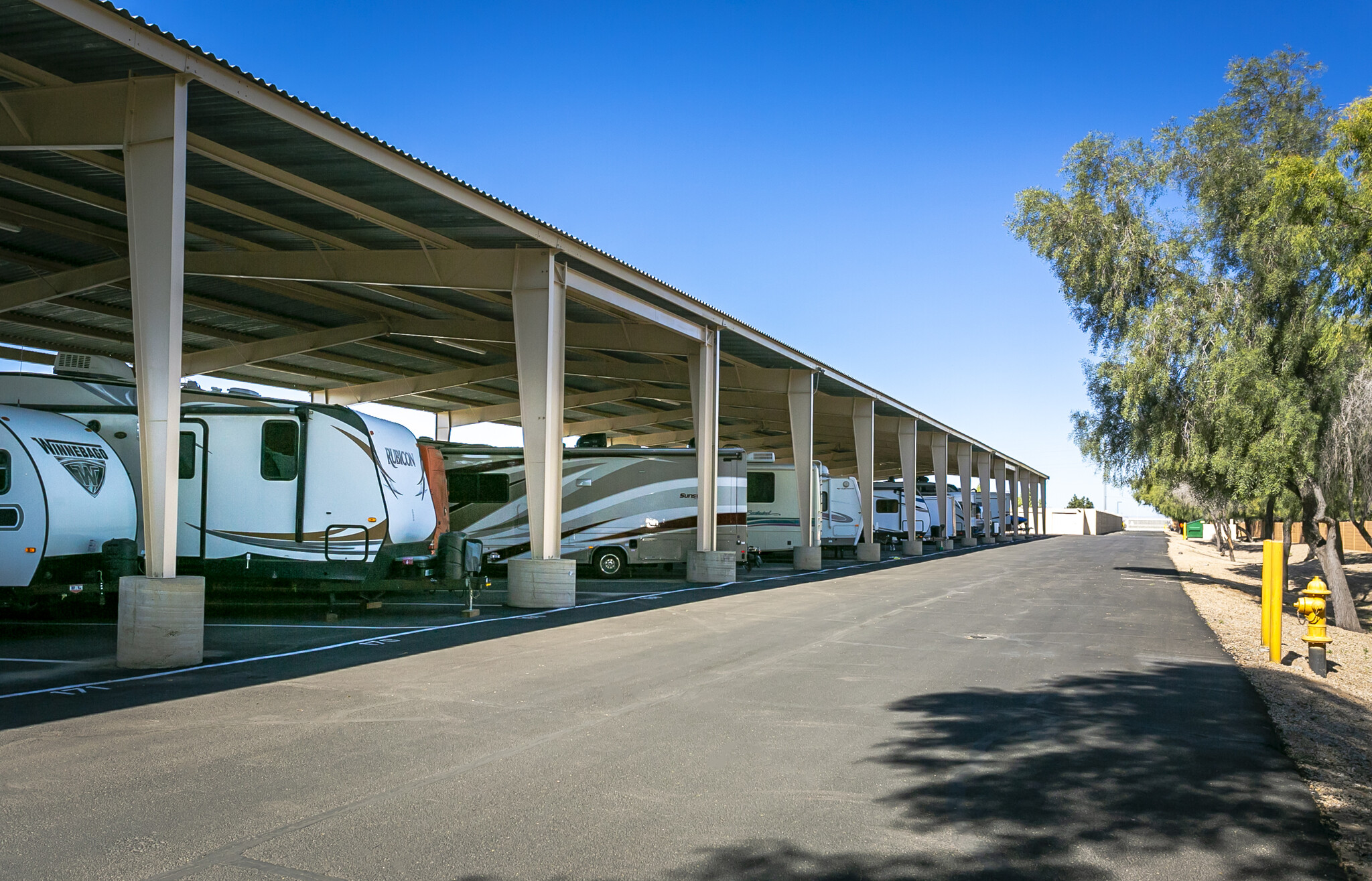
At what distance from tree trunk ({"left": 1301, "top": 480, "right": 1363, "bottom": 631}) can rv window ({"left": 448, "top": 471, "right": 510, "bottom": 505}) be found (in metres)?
17.7

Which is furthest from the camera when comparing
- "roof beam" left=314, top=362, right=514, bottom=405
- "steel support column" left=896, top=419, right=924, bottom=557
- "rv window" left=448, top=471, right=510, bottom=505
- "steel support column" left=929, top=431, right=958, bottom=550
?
"steel support column" left=929, top=431, right=958, bottom=550

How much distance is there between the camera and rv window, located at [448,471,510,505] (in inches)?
946

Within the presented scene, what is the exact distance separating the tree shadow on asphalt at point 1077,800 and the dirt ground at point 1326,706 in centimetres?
14

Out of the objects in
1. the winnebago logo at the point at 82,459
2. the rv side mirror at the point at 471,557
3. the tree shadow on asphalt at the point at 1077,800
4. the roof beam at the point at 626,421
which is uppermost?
the roof beam at the point at 626,421

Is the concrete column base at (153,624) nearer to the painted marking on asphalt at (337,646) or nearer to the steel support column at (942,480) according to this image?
the painted marking on asphalt at (337,646)

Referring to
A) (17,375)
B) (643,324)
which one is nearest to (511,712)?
(17,375)

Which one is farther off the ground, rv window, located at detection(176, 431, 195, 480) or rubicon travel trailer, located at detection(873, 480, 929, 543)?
rv window, located at detection(176, 431, 195, 480)

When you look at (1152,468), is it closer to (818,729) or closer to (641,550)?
(641,550)

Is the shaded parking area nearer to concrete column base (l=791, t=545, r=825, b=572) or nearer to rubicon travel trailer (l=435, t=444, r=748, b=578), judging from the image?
rubicon travel trailer (l=435, t=444, r=748, b=578)

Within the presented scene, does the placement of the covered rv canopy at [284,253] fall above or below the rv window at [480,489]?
above

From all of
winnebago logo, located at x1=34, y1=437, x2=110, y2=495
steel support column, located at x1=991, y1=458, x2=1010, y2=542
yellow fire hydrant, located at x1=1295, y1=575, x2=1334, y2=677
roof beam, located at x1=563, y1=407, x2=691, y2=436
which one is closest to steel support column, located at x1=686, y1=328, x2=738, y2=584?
winnebago logo, located at x1=34, y1=437, x2=110, y2=495

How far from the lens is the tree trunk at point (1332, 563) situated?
19.9 m

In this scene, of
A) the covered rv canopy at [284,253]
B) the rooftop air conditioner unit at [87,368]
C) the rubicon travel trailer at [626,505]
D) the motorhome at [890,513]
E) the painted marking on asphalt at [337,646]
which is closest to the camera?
the painted marking on asphalt at [337,646]

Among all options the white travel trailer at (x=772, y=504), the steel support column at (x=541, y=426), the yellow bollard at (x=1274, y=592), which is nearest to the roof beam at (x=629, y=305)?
the steel support column at (x=541, y=426)
